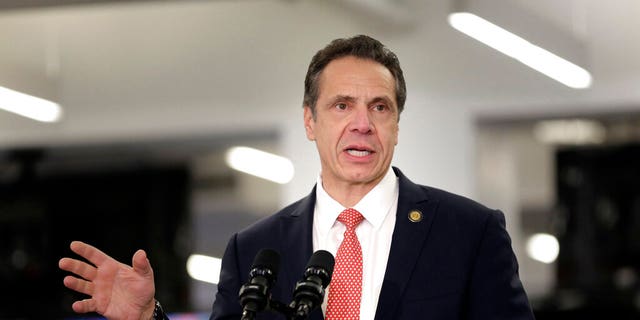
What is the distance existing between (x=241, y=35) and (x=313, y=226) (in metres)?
5.07

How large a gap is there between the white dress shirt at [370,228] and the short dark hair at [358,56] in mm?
184

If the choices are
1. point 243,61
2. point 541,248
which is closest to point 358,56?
point 243,61

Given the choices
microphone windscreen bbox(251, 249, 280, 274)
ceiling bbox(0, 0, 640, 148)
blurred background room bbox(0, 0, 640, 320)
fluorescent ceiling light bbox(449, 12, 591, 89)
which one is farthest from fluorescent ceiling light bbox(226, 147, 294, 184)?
microphone windscreen bbox(251, 249, 280, 274)

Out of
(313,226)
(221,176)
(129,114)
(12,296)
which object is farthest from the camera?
(221,176)

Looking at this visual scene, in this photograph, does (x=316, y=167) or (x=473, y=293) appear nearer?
(x=473, y=293)

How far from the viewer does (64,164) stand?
28.8ft

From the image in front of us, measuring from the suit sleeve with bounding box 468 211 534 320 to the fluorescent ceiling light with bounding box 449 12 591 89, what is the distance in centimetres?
456

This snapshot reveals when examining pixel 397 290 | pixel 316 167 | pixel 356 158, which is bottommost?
pixel 397 290

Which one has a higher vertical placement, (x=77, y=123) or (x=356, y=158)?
(x=77, y=123)

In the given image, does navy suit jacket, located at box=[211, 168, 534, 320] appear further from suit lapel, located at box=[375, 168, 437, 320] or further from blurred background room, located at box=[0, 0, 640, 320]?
blurred background room, located at box=[0, 0, 640, 320]

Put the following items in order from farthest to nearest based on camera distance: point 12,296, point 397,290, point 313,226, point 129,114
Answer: point 12,296, point 129,114, point 313,226, point 397,290

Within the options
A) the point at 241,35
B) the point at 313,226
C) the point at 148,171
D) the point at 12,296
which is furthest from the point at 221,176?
the point at 313,226

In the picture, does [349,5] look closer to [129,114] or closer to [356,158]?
[129,114]

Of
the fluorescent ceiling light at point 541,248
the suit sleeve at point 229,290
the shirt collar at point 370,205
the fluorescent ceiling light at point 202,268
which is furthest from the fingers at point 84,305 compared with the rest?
the fluorescent ceiling light at point 541,248
